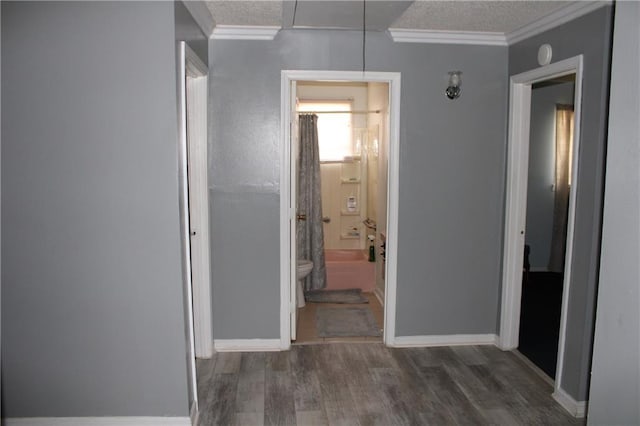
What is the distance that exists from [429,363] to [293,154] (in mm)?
1808

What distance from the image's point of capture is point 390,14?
3.04 metres

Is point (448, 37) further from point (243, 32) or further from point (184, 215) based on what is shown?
point (184, 215)

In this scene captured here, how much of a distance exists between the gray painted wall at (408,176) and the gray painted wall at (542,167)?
2.71m

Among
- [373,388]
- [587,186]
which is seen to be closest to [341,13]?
[587,186]

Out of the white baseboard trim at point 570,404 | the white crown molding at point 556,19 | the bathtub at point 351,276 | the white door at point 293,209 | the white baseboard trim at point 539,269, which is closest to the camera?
the white crown molding at point 556,19

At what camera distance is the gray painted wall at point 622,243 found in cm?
146

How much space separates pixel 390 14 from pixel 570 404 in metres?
2.58

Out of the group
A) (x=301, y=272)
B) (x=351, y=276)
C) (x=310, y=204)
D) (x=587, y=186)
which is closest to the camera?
(x=587, y=186)

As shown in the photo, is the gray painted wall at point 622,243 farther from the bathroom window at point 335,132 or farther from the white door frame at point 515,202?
the bathroom window at point 335,132

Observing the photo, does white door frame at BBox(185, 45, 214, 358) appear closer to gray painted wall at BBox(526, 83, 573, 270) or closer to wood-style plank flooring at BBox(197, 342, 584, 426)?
wood-style plank flooring at BBox(197, 342, 584, 426)

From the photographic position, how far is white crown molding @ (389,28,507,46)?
3441 mm

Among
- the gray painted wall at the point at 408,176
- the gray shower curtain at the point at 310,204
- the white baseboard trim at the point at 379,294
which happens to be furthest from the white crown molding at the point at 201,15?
the white baseboard trim at the point at 379,294

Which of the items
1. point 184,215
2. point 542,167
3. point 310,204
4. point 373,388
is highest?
point 542,167

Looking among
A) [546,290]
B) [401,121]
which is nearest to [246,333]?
[401,121]
